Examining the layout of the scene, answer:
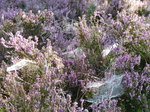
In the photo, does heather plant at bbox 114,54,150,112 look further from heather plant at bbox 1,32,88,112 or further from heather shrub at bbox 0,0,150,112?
heather plant at bbox 1,32,88,112

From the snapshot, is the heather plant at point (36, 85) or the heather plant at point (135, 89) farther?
the heather plant at point (135, 89)

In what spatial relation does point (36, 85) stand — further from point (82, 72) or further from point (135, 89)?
point (135, 89)

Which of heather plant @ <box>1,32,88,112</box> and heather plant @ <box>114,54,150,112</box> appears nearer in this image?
heather plant @ <box>1,32,88,112</box>

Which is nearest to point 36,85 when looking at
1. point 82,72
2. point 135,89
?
point 82,72

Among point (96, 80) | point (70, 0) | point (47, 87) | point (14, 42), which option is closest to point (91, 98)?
point (96, 80)

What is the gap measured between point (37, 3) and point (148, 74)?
11.3 feet

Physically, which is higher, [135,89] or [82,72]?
[82,72]

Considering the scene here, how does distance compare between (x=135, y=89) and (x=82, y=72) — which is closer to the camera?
(x=135, y=89)

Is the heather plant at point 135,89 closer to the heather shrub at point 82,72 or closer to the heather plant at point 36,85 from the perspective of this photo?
the heather shrub at point 82,72

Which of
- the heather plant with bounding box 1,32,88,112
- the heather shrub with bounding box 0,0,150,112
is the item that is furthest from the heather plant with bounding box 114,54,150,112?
the heather plant with bounding box 1,32,88,112

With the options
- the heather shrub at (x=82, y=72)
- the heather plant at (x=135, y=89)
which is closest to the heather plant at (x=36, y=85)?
the heather shrub at (x=82, y=72)

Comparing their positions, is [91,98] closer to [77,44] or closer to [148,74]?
[148,74]

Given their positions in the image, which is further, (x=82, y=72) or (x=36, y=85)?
(x=82, y=72)

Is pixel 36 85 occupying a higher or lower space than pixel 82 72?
lower
